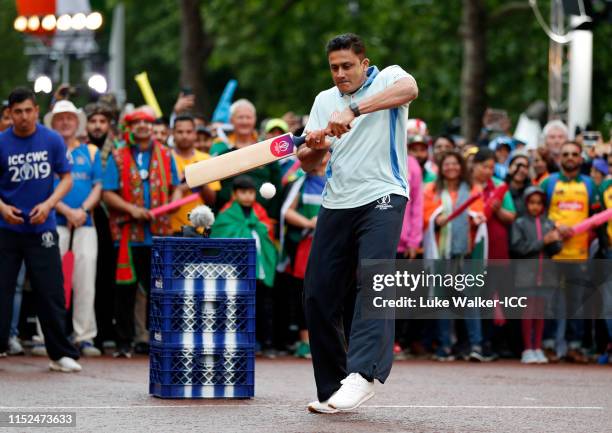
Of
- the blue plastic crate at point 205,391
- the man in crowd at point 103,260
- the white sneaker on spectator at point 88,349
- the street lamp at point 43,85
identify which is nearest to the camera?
the blue plastic crate at point 205,391

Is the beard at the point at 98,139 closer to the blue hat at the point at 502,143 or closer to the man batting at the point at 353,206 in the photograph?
the blue hat at the point at 502,143

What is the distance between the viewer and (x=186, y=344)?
10266 mm

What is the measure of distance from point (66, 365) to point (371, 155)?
13.1ft

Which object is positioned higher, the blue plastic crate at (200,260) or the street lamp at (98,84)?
the street lamp at (98,84)

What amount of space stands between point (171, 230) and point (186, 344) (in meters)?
4.42

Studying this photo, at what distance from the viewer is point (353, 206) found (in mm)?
Result: 9203

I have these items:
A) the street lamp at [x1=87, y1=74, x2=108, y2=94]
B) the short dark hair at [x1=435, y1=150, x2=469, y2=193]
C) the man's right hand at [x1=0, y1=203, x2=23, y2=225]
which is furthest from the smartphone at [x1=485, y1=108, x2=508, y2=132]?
the man's right hand at [x1=0, y1=203, x2=23, y2=225]

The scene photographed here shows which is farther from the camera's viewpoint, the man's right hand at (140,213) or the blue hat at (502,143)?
the blue hat at (502,143)

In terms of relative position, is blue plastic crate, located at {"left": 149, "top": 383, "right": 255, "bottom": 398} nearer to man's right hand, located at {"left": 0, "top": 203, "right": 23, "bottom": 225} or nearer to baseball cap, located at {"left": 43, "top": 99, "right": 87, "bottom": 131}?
man's right hand, located at {"left": 0, "top": 203, "right": 23, "bottom": 225}

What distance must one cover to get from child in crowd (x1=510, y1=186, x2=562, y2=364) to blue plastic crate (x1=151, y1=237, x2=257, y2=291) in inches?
211

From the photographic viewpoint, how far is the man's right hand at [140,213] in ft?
46.8

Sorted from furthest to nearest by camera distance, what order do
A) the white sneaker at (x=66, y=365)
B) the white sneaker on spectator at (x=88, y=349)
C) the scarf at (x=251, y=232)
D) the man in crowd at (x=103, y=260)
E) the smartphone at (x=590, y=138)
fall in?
the smartphone at (x=590, y=138) < the man in crowd at (x=103, y=260) < the scarf at (x=251, y=232) < the white sneaker on spectator at (x=88, y=349) < the white sneaker at (x=66, y=365)

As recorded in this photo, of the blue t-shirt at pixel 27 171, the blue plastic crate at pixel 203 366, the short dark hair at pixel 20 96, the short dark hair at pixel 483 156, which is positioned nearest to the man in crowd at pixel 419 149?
the short dark hair at pixel 483 156

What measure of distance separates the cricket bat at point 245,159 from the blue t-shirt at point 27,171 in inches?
117
